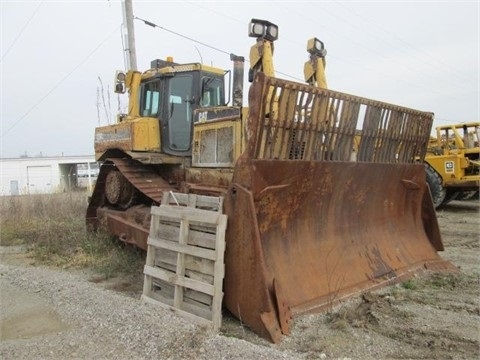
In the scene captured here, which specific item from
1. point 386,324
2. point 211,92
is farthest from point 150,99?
point 386,324

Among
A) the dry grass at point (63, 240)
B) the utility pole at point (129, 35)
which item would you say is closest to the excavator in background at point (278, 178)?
the dry grass at point (63, 240)

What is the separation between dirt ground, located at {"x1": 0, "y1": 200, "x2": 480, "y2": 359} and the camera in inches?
139

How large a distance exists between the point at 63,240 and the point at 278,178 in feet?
16.4

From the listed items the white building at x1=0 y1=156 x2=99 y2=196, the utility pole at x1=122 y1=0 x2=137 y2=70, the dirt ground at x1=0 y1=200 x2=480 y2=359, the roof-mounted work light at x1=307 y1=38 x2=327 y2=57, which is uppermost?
the utility pole at x1=122 y1=0 x2=137 y2=70

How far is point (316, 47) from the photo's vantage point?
6422 mm

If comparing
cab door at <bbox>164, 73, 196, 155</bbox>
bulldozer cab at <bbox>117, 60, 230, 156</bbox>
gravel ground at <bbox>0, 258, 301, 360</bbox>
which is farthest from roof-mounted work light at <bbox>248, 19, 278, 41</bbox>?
gravel ground at <bbox>0, 258, 301, 360</bbox>

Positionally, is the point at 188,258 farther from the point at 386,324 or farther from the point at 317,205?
the point at 386,324

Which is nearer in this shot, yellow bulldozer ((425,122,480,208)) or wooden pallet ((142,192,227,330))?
wooden pallet ((142,192,227,330))

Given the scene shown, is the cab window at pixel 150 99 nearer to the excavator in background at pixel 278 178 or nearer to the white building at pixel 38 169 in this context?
Result: the excavator in background at pixel 278 178

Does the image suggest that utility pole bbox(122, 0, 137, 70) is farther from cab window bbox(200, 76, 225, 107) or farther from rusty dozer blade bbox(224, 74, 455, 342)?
rusty dozer blade bbox(224, 74, 455, 342)

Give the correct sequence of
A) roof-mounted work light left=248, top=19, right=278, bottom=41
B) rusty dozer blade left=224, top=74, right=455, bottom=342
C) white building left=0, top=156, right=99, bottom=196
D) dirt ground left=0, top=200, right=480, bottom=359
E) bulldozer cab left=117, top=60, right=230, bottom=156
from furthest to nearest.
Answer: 1. white building left=0, top=156, right=99, bottom=196
2. bulldozer cab left=117, top=60, right=230, bottom=156
3. roof-mounted work light left=248, top=19, right=278, bottom=41
4. rusty dozer blade left=224, top=74, right=455, bottom=342
5. dirt ground left=0, top=200, right=480, bottom=359

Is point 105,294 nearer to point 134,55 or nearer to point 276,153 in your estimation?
point 276,153

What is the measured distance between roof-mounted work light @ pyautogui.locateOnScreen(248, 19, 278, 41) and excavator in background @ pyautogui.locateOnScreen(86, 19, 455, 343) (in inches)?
0.5

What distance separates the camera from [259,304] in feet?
12.8
